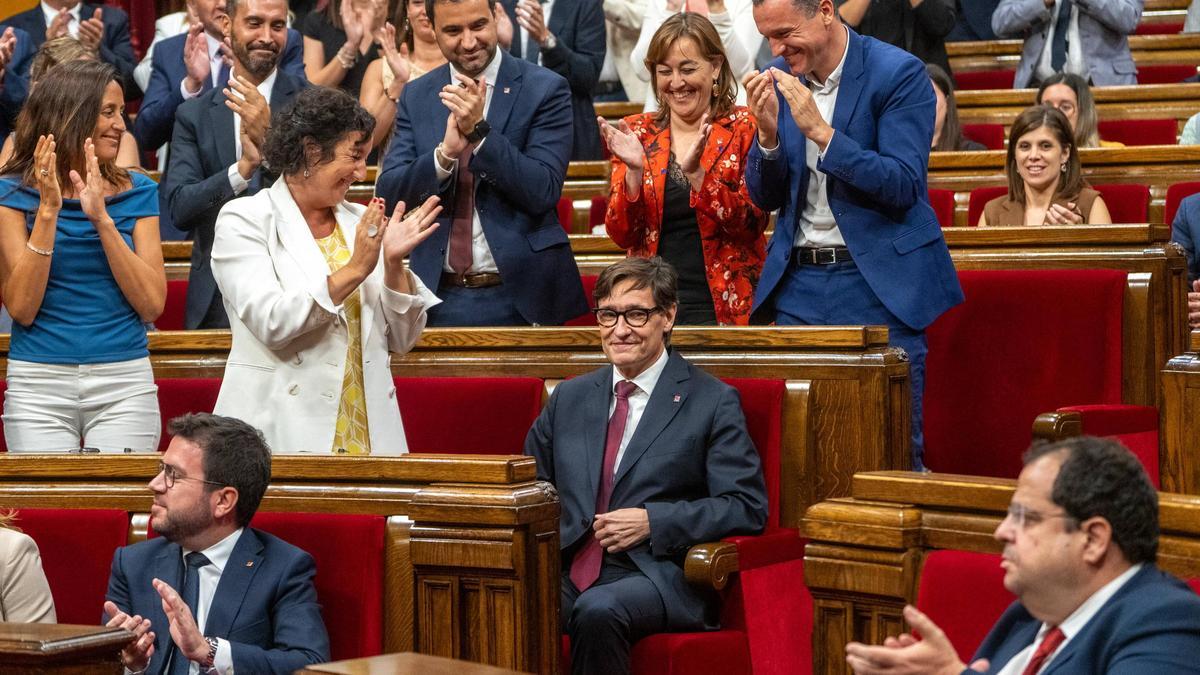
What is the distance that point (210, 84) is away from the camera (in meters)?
4.21

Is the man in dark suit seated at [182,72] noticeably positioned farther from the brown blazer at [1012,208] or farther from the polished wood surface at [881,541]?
the polished wood surface at [881,541]

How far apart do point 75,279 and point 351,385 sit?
59 cm

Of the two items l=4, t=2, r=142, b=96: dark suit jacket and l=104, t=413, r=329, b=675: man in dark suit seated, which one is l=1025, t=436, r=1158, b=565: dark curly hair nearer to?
l=104, t=413, r=329, b=675: man in dark suit seated

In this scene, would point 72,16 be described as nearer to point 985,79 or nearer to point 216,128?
point 216,128

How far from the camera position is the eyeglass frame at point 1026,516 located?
144 cm

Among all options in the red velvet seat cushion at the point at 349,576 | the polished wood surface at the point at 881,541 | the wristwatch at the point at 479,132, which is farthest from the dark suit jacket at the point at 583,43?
the polished wood surface at the point at 881,541

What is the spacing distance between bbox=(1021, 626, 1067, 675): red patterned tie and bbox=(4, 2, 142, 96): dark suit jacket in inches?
165

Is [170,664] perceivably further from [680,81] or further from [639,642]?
[680,81]

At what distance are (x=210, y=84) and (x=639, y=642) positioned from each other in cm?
241

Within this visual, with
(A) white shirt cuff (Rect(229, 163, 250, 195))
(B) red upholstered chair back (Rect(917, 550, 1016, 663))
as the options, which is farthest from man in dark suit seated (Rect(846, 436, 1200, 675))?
(A) white shirt cuff (Rect(229, 163, 250, 195))

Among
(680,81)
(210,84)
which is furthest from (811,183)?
(210,84)

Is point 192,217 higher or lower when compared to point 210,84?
lower

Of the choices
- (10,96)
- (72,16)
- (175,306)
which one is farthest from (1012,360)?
(72,16)

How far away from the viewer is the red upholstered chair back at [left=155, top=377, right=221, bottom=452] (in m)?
3.02
